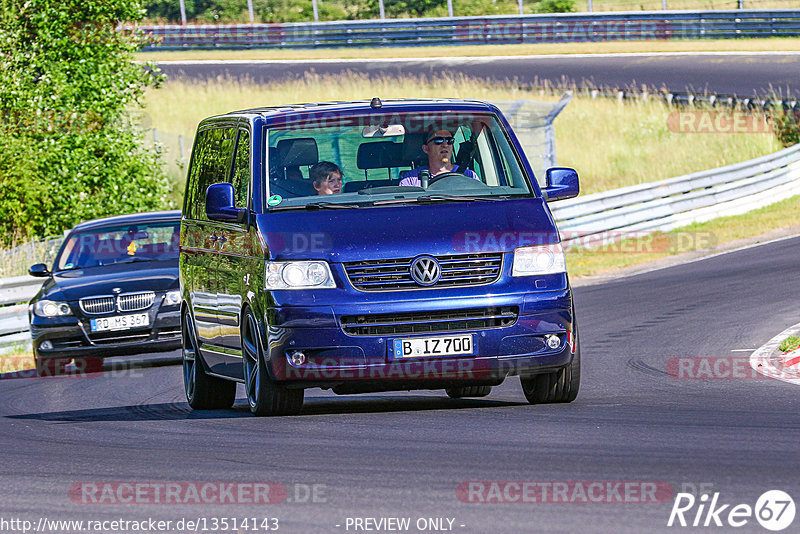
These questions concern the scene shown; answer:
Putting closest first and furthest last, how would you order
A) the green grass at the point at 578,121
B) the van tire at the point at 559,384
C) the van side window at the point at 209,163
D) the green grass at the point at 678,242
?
1. the van tire at the point at 559,384
2. the van side window at the point at 209,163
3. the green grass at the point at 678,242
4. the green grass at the point at 578,121

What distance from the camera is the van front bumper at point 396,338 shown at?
8.58 metres

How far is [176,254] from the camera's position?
16.8 m

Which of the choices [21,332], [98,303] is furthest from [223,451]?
[21,332]

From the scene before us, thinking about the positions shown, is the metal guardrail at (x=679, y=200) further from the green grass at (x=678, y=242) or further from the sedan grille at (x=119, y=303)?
the sedan grille at (x=119, y=303)

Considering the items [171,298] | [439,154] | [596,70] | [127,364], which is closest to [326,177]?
[439,154]

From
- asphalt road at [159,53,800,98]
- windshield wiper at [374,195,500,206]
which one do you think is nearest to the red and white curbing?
windshield wiper at [374,195,500,206]

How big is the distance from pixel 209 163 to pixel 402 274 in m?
2.90

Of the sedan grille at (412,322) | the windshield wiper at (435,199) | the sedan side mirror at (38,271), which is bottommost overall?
the sedan side mirror at (38,271)

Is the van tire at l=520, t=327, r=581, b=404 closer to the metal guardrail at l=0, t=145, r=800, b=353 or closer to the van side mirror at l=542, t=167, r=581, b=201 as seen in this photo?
the van side mirror at l=542, t=167, r=581, b=201

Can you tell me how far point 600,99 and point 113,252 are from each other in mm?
23156

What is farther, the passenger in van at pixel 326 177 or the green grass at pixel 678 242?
the green grass at pixel 678 242

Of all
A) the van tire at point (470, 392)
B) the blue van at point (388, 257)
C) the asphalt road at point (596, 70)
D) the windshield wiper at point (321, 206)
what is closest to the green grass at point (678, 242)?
the asphalt road at point (596, 70)

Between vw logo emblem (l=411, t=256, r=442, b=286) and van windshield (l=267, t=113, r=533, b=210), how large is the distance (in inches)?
22.8

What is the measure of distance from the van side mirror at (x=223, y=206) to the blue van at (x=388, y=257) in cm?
1
